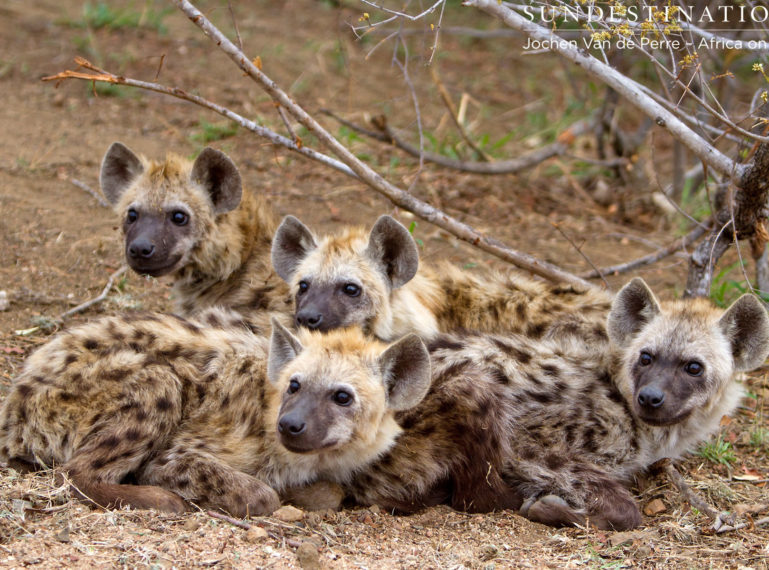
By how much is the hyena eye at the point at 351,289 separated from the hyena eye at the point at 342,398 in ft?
3.19

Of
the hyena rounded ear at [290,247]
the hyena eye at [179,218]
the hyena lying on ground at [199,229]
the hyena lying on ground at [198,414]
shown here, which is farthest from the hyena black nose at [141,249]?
the hyena lying on ground at [198,414]

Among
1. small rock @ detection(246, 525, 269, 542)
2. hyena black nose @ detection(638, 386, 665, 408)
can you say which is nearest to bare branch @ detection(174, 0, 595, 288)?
hyena black nose @ detection(638, 386, 665, 408)

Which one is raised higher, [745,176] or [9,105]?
[745,176]

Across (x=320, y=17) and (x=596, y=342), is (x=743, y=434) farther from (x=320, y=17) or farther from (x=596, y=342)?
(x=320, y=17)

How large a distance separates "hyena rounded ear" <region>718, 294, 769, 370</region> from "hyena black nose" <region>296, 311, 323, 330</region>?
5.86ft

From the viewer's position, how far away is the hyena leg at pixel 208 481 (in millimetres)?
3574

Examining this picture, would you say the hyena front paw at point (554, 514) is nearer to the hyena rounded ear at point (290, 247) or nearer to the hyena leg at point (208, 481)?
the hyena leg at point (208, 481)

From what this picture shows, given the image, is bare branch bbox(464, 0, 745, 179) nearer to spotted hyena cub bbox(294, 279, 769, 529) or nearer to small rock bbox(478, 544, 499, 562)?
spotted hyena cub bbox(294, 279, 769, 529)

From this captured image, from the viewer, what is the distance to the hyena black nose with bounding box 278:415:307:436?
11.1 feet

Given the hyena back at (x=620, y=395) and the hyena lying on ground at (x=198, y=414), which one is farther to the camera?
the hyena back at (x=620, y=395)

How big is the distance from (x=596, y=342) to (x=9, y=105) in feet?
17.0

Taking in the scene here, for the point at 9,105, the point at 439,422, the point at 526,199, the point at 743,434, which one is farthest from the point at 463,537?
the point at 9,105

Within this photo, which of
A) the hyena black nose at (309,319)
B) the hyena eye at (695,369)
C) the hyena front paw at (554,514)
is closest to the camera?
the hyena front paw at (554,514)

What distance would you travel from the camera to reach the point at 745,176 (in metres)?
4.67
